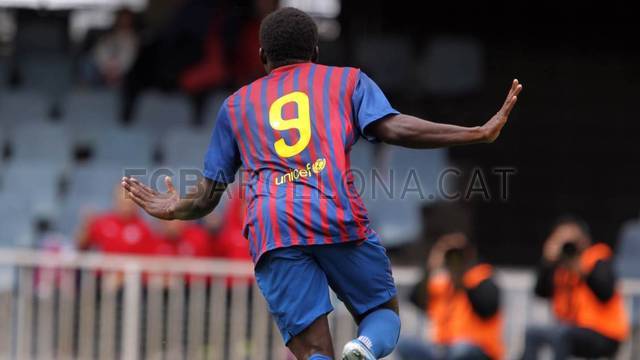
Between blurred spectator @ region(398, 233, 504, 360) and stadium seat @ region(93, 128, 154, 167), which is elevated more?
stadium seat @ region(93, 128, 154, 167)

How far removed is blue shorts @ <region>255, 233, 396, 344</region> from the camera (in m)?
5.19

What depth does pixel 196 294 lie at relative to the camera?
925cm

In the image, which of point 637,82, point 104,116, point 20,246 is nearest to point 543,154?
point 637,82

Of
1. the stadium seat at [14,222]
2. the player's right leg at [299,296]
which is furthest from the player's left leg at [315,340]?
the stadium seat at [14,222]

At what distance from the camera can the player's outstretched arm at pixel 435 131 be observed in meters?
4.98

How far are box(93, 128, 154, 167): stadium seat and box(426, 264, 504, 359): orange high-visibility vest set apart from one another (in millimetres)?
3547

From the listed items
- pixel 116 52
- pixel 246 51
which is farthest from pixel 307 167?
pixel 116 52

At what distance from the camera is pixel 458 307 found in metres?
9.08

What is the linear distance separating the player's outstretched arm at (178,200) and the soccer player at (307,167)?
4 cm

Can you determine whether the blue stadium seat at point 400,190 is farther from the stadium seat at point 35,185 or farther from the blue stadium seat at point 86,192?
the stadium seat at point 35,185

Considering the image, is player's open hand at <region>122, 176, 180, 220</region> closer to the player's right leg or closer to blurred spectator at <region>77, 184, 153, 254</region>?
the player's right leg

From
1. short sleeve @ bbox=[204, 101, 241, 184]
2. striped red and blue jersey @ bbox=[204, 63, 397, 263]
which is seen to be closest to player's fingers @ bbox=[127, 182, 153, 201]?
short sleeve @ bbox=[204, 101, 241, 184]

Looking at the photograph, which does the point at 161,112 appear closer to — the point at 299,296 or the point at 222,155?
the point at 222,155

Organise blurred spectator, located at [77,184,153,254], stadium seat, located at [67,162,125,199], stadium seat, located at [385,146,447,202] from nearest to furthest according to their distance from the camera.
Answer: blurred spectator, located at [77,184,153,254], stadium seat, located at [67,162,125,199], stadium seat, located at [385,146,447,202]
